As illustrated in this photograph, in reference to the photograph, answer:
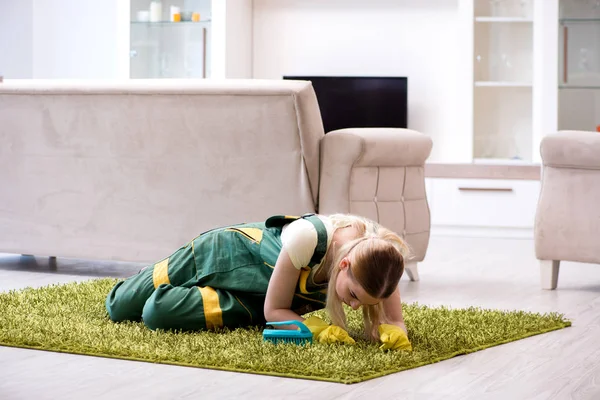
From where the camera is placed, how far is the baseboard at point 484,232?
596 cm

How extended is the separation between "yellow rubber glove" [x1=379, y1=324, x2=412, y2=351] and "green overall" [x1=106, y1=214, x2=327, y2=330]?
222 millimetres

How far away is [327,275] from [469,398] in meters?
0.55

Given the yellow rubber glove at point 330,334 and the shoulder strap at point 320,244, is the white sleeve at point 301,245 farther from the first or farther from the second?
the yellow rubber glove at point 330,334

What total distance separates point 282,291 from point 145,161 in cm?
149

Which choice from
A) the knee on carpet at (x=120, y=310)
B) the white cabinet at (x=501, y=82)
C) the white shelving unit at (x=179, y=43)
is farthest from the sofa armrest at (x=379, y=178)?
the white shelving unit at (x=179, y=43)

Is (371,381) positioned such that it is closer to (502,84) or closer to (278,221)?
(278,221)

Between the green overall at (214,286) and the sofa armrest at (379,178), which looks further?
the sofa armrest at (379,178)

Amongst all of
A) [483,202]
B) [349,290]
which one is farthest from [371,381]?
[483,202]

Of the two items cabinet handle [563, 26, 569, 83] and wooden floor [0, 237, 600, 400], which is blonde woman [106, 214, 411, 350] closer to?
wooden floor [0, 237, 600, 400]

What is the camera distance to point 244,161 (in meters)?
3.49

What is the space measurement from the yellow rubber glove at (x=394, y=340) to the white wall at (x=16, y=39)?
5.53 meters

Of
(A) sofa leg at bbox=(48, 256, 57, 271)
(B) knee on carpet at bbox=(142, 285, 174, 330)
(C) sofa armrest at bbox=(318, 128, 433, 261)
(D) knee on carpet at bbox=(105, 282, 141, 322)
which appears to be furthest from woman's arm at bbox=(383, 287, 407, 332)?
(A) sofa leg at bbox=(48, 256, 57, 271)

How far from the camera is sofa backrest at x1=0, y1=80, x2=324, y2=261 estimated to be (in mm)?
3416

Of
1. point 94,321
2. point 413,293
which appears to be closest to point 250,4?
point 413,293
